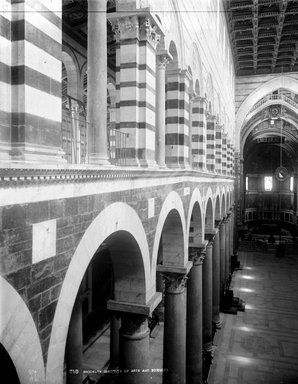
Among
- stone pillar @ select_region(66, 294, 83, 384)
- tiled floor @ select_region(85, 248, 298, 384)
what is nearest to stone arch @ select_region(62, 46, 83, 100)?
stone pillar @ select_region(66, 294, 83, 384)

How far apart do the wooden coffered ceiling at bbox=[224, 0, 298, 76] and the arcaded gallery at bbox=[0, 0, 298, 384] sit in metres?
0.83

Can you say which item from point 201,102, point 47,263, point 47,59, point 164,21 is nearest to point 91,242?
point 47,263

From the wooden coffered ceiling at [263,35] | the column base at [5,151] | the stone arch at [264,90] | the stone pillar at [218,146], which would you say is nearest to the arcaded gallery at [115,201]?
the column base at [5,151]

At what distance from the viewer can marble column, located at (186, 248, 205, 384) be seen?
10.6 metres

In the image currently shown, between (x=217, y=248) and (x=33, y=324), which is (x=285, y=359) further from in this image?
(x=33, y=324)

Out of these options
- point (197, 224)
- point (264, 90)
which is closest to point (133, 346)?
point (197, 224)

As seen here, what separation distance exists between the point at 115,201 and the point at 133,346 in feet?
9.39

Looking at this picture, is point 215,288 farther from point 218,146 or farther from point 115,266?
point 115,266

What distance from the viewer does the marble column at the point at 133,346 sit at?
19.7ft

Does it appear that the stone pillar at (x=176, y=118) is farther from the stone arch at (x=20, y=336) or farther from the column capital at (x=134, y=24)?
the stone arch at (x=20, y=336)

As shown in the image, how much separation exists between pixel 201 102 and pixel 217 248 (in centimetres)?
755

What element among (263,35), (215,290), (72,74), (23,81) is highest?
(263,35)

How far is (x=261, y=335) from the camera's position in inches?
590

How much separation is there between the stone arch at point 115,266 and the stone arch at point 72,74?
17.0 ft
